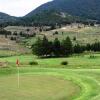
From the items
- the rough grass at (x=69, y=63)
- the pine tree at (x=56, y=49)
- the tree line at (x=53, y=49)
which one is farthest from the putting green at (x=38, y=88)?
the pine tree at (x=56, y=49)

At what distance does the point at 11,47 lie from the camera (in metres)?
194

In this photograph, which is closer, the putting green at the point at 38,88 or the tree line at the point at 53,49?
the putting green at the point at 38,88

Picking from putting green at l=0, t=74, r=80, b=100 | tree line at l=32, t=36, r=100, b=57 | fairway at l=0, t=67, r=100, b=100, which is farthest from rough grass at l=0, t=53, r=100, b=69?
tree line at l=32, t=36, r=100, b=57

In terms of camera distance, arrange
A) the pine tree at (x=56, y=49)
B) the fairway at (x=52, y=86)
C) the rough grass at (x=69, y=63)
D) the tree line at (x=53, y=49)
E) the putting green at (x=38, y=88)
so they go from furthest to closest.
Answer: the pine tree at (x=56, y=49)
the tree line at (x=53, y=49)
the rough grass at (x=69, y=63)
the fairway at (x=52, y=86)
the putting green at (x=38, y=88)

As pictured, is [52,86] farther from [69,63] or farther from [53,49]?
[53,49]

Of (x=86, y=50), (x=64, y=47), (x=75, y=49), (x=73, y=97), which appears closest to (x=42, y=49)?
(x=64, y=47)

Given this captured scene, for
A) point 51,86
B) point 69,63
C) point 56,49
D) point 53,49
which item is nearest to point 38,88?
point 51,86

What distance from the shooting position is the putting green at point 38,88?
121 feet

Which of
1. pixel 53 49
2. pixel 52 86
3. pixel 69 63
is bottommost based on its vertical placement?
pixel 69 63

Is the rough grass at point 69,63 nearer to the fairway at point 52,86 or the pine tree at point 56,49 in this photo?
the fairway at point 52,86

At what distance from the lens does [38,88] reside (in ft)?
139

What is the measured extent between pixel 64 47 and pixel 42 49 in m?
6.86

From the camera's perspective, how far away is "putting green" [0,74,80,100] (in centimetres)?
3681

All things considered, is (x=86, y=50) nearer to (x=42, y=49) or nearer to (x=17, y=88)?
(x=42, y=49)
